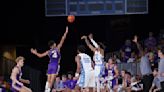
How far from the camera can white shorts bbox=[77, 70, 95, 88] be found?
14.5 m

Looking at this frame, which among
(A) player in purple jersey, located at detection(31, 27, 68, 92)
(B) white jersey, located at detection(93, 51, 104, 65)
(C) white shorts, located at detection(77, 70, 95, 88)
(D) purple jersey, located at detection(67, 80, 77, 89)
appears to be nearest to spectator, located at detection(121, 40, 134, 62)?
(D) purple jersey, located at detection(67, 80, 77, 89)

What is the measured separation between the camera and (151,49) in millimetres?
17781

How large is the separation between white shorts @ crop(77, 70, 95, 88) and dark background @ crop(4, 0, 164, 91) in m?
5.60

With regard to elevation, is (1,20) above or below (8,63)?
above

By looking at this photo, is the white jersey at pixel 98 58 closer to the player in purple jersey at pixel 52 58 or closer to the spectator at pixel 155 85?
the player in purple jersey at pixel 52 58

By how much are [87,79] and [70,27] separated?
6624mm

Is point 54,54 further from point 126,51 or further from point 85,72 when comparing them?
point 126,51

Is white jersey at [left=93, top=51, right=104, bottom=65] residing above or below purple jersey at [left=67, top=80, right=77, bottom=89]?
above

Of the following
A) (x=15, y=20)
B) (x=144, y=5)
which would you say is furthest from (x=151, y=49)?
(x=15, y=20)

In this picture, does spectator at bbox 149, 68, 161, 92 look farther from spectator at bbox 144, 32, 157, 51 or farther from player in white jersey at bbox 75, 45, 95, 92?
spectator at bbox 144, 32, 157, 51

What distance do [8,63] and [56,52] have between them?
6.79 meters

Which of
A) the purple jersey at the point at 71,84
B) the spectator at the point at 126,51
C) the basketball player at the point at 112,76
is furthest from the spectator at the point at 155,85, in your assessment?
the spectator at the point at 126,51

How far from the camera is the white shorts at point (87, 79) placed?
14.5m

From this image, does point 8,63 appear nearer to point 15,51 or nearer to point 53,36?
point 15,51
